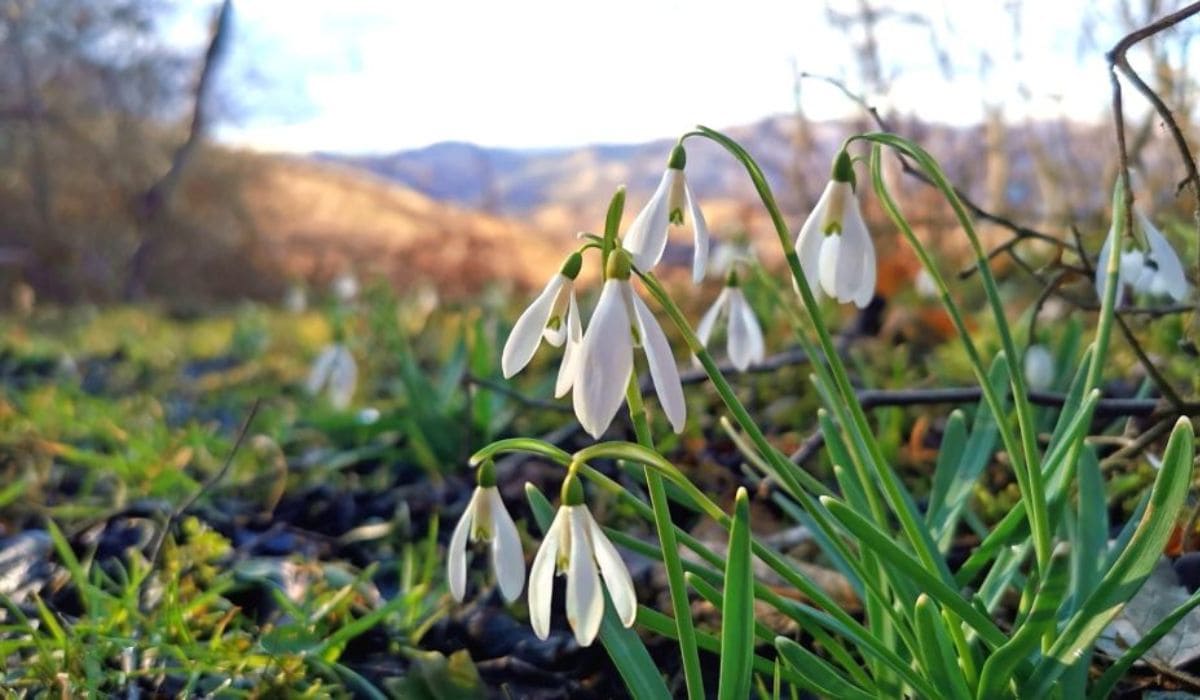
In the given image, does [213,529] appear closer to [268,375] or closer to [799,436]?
[799,436]

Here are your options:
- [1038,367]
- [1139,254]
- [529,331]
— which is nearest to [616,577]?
[529,331]

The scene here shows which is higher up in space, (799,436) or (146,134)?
(146,134)

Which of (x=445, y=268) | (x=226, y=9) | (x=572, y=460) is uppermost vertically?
(x=226, y=9)

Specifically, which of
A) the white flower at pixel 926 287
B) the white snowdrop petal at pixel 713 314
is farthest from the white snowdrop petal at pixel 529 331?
the white flower at pixel 926 287

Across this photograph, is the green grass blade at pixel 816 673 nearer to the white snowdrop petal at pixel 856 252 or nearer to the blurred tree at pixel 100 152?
the white snowdrop petal at pixel 856 252

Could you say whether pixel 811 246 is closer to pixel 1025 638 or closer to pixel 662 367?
pixel 662 367

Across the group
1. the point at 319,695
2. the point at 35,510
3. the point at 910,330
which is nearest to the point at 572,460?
the point at 319,695
